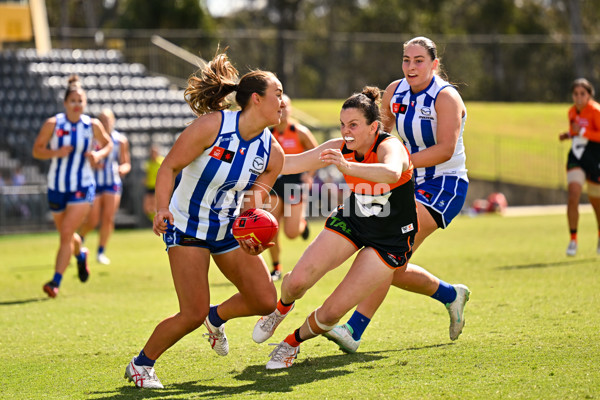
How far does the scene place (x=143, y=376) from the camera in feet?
16.3

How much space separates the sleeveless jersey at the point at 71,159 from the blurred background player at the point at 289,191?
2.22 meters

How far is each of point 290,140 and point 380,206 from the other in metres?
4.72

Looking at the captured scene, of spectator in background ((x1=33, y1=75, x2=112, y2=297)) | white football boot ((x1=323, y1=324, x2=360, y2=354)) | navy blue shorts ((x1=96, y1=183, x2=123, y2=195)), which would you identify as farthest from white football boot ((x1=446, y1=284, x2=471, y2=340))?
navy blue shorts ((x1=96, y1=183, x2=123, y2=195))

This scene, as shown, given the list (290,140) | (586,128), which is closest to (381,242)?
(290,140)

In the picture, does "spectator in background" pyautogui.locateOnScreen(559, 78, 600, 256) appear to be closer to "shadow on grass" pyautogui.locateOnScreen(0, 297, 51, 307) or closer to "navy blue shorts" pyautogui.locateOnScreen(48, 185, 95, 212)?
"navy blue shorts" pyautogui.locateOnScreen(48, 185, 95, 212)

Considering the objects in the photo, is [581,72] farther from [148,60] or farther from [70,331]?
[70,331]

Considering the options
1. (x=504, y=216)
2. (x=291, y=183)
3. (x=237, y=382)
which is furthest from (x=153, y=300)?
(x=504, y=216)

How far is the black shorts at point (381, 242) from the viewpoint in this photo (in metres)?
5.24

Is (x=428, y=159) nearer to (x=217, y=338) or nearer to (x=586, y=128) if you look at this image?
(x=217, y=338)

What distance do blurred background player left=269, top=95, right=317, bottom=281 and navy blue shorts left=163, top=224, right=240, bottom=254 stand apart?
4.55m

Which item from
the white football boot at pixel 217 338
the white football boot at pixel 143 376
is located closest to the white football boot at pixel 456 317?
the white football boot at pixel 217 338

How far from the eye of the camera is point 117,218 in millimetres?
19359

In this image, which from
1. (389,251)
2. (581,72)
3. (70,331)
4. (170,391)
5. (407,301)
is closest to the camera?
(170,391)

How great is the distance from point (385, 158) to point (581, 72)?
34487 mm
